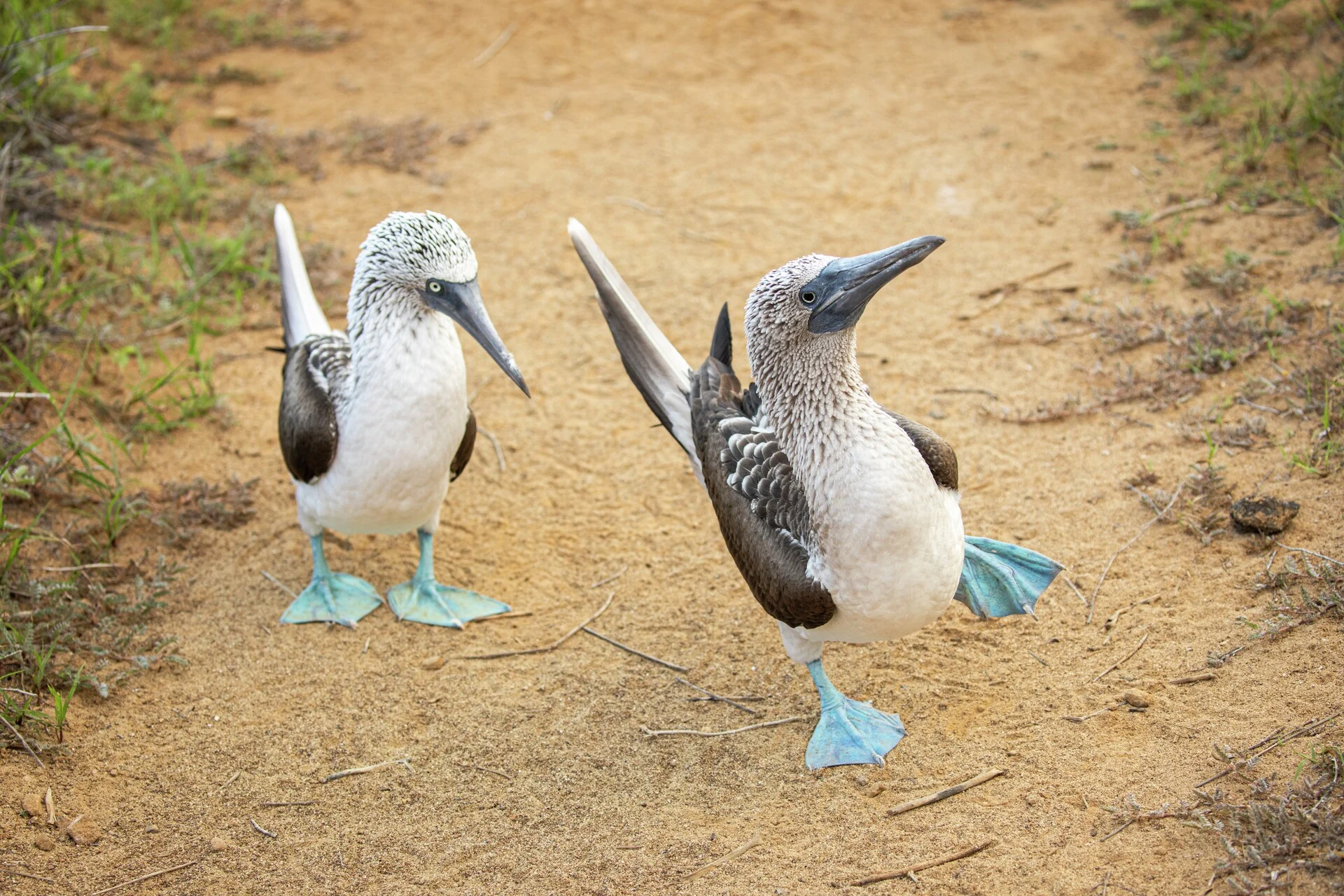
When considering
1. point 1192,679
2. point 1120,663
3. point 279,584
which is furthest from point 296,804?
point 1192,679

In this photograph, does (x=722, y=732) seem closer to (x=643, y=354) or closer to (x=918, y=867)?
(x=918, y=867)

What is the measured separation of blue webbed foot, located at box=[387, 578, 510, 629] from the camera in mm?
4301

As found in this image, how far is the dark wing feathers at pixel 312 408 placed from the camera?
4023mm

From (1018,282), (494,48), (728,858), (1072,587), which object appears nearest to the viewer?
(728,858)

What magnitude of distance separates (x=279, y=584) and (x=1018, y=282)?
3.95 m

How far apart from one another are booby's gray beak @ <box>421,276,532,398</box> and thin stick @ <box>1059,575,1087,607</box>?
2073 mm

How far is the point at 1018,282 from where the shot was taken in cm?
571

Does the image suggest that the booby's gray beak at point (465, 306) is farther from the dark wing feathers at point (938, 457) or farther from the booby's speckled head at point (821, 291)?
the dark wing feathers at point (938, 457)

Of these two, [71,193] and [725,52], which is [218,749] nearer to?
[71,193]

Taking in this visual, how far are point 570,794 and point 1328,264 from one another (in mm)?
4148

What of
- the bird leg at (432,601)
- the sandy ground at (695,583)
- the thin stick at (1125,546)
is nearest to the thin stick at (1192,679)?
the sandy ground at (695,583)

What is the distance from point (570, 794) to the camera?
11.4ft

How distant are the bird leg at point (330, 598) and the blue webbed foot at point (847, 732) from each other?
6.21ft

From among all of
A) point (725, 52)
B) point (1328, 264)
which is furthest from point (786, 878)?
point (725, 52)
